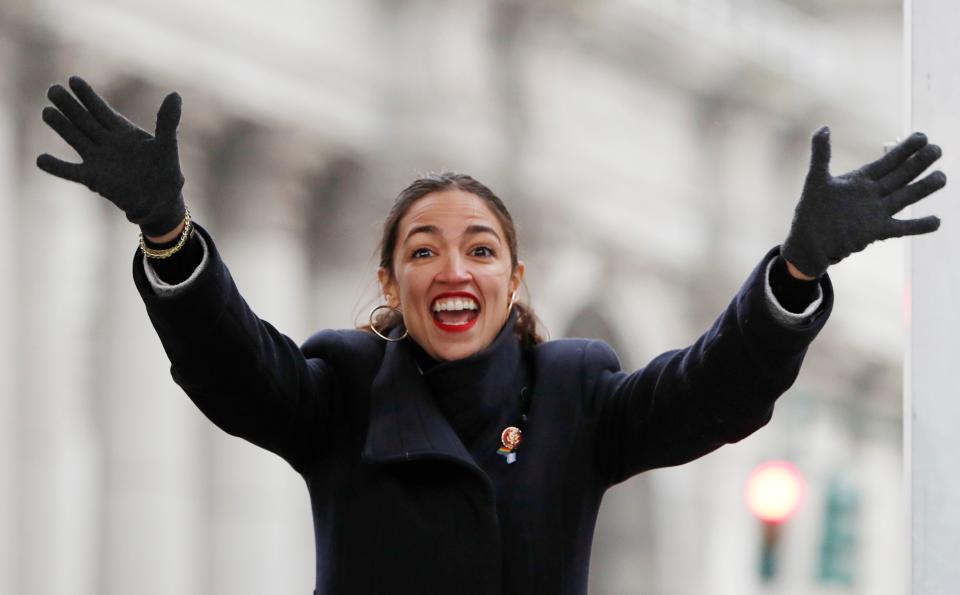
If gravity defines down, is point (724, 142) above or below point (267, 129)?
above

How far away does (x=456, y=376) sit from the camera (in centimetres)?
194

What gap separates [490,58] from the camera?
646 centimetres

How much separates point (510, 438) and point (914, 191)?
1.71ft

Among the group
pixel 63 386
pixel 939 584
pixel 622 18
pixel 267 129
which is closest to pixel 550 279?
pixel 622 18

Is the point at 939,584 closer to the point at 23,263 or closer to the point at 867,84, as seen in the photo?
the point at 23,263

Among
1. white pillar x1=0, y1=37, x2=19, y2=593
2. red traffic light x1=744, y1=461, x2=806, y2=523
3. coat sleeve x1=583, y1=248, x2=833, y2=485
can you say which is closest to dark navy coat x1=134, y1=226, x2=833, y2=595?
coat sleeve x1=583, y1=248, x2=833, y2=485

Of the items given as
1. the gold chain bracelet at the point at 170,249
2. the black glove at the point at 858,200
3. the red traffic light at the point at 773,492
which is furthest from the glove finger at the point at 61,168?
the red traffic light at the point at 773,492

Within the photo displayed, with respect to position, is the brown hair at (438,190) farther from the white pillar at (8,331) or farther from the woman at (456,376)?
the white pillar at (8,331)

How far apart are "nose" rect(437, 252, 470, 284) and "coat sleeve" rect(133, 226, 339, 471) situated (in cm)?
18

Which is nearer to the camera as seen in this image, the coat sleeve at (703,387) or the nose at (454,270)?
the coat sleeve at (703,387)

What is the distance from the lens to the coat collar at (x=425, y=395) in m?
1.86

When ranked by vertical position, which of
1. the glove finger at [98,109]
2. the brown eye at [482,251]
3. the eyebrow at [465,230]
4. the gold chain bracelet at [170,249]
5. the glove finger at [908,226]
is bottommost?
the gold chain bracelet at [170,249]

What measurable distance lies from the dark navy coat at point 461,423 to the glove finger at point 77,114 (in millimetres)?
153

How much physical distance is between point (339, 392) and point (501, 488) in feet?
0.77
